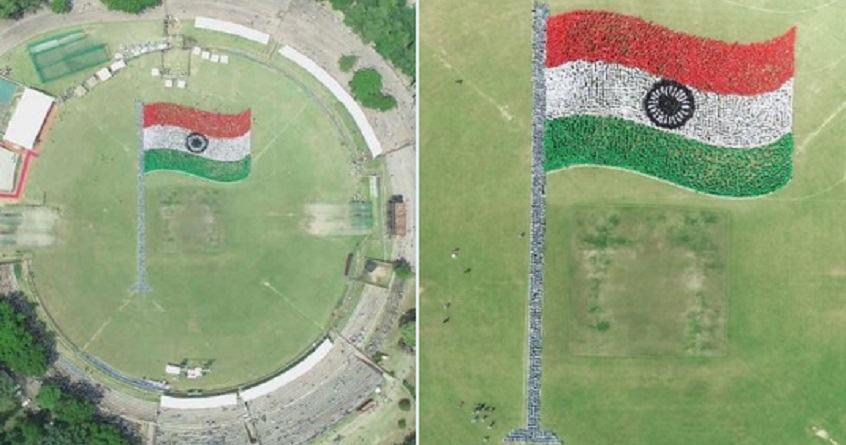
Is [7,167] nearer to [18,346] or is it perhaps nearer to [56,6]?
[56,6]

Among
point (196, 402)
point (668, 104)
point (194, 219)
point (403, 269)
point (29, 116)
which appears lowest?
point (196, 402)

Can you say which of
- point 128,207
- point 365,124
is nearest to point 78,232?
point 128,207

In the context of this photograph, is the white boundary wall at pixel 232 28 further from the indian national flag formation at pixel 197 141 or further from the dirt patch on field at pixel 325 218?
the dirt patch on field at pixel 325 218

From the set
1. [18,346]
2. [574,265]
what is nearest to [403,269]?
[574,265]

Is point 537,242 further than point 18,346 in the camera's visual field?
Yes

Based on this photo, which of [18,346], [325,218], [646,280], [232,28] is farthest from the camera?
[325,218]

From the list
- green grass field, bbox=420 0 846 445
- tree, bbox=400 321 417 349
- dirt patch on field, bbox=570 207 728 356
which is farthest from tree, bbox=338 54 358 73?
dirt patch on field, bbox=570 207 728 356
